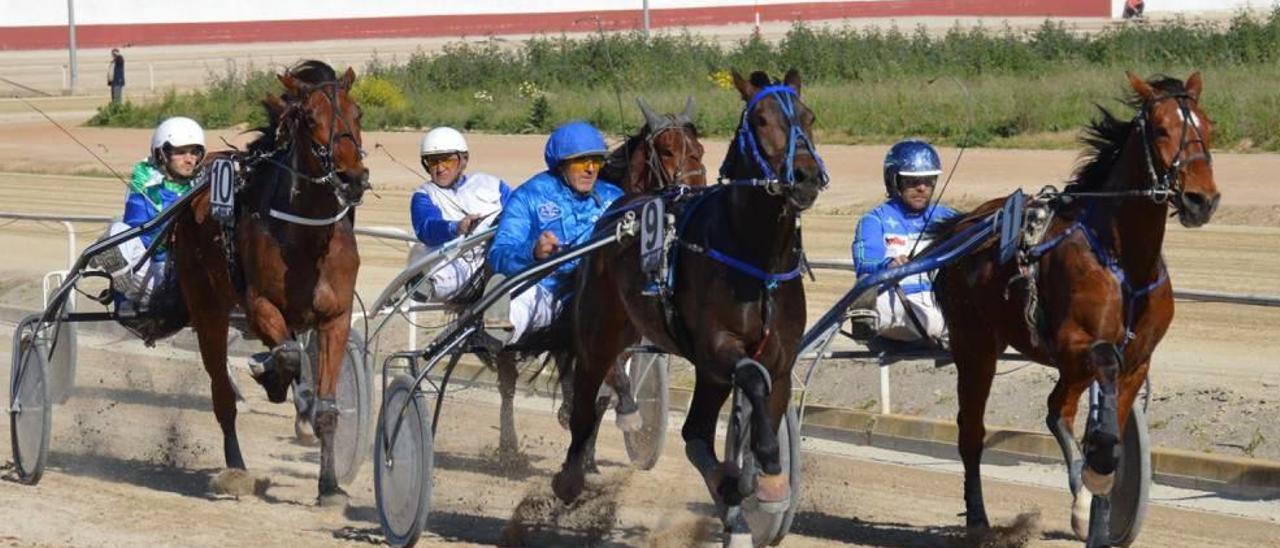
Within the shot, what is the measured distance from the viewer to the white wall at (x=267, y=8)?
52.7 meters

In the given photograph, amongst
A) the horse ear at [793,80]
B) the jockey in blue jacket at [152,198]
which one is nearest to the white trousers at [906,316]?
the horse ear at [793,80]

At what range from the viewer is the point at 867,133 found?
2552cm

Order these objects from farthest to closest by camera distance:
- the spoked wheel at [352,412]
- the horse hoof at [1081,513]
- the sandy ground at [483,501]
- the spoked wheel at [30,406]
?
the spoked wheel at [30,406] → the spoked wheel at [352,412] → the sandy ground at [483,501] → the horse hoof at [1081,513]

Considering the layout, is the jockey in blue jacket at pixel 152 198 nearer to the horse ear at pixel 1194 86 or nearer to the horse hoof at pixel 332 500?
the horse hoof at pixel 332 500

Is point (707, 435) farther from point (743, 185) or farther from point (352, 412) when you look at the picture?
point (352, 412)

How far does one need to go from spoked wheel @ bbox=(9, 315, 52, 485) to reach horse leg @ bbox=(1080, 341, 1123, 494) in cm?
476

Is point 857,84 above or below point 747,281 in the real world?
below

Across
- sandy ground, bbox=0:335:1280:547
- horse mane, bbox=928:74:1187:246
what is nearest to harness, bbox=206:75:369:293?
sandy ground, bbox=0:335:1280:547

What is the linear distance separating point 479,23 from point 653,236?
50266mm

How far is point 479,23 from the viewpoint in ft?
185

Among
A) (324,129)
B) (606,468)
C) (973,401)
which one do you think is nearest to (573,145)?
(324,129)

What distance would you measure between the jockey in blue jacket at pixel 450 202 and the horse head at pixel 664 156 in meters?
1.26

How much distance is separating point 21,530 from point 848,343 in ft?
17.2

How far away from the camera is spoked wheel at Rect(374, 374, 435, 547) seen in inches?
287
